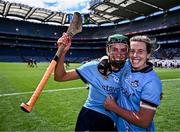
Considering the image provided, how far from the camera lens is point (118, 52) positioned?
3.05 metres

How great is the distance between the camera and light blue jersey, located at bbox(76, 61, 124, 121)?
303 centimetres

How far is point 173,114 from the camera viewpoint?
7570mm

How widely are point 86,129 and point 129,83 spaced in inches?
30.7

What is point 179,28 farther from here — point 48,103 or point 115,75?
point 115,75

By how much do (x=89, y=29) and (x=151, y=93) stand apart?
92143 millimetres

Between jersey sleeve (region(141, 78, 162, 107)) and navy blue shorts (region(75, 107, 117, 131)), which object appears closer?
jersey sleeve (region(141, 78, 162, 107))

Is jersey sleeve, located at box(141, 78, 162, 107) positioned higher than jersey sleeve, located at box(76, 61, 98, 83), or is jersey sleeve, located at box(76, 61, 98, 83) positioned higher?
jersey sleeve, located at box(76, 61, 98, 83)

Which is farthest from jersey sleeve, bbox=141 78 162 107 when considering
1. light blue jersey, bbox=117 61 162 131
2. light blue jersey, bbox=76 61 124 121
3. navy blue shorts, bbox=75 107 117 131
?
navy blue shorts, bbox=75 107 117 131

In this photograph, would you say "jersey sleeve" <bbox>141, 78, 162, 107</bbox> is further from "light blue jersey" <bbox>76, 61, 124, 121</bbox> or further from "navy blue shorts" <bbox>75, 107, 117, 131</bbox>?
"navy blue shorts" <bbox>75, 107, 117, 131</bbox>

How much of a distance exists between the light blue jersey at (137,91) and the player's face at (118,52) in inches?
7.0

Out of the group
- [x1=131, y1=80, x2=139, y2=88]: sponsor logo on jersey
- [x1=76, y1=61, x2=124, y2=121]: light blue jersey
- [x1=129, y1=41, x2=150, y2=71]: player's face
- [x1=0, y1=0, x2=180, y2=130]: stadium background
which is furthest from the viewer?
[x1=0, y1=0, x2=180, y2=130]: stadium background

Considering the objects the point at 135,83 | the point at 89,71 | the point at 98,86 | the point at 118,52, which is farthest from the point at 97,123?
the point at 118,52

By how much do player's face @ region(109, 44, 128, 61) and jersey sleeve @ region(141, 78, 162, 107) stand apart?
0.55m

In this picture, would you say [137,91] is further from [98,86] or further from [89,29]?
[89,29]
